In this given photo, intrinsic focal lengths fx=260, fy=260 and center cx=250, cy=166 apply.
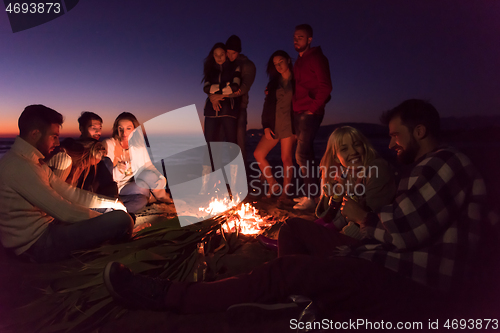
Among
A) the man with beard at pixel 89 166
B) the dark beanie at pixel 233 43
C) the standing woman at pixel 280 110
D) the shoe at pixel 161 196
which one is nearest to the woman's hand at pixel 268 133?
the standing woman at pixel 280 110

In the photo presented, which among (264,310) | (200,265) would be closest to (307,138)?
(200,265)

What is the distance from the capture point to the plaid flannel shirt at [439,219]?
138 cm

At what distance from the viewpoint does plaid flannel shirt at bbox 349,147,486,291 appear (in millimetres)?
1378

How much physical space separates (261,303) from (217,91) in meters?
3.16

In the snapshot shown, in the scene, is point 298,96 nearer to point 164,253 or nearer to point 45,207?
point 164,253

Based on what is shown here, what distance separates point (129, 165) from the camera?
3.49 meters

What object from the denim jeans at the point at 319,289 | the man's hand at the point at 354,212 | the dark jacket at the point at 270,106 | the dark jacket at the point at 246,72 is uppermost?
the dark jacket at the point at 246,72

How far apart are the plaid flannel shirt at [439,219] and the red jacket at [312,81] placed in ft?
7.18

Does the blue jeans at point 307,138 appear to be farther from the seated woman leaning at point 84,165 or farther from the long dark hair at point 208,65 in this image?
the seated woman leaning at point 84,165

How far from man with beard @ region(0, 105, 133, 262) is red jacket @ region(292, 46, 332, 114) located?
8.66 feet

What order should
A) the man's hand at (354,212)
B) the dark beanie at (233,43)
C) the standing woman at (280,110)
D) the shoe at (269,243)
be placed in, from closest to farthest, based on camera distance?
the man's hand at (354,212), the shoe at (269,243), the dark beanie at (233,43), the standing woman at (280,110)

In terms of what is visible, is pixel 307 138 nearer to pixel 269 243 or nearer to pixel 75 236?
pixel 269 243

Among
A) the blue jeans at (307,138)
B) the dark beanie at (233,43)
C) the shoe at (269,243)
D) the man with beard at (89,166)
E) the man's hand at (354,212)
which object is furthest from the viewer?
the dark beanie at (233,43)

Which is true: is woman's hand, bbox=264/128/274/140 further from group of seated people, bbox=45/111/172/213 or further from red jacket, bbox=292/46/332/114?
group of seated people, bbox=45/111/172/213
